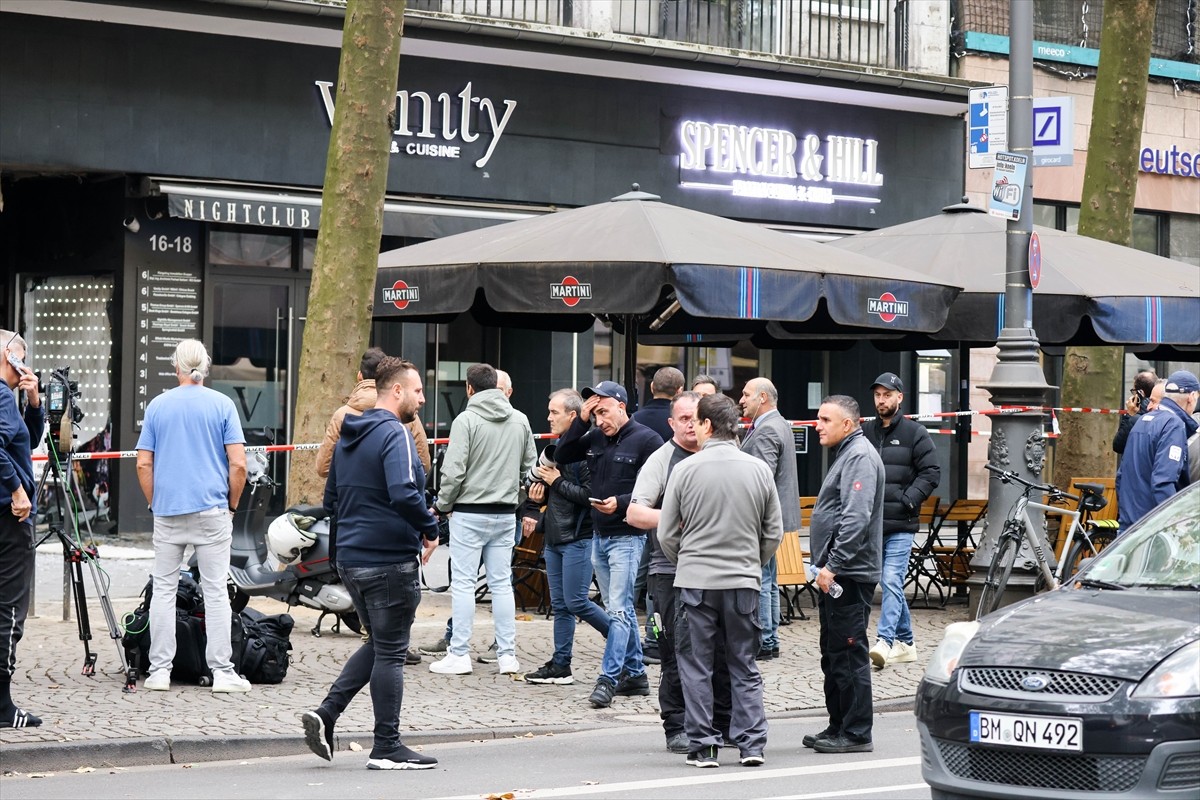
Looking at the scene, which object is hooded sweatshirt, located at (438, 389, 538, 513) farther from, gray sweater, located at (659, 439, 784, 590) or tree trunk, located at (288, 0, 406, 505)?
gray sweater, located at (659, 439, 784, 590)

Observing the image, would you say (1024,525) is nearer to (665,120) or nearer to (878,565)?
(878,565)

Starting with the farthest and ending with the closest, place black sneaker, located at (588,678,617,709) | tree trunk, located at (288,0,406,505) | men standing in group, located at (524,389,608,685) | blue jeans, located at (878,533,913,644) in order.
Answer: tree trunk, located at (288,0,406,505)
blue jeans, located at (878,533,913,644)
men standing in group, located at (524,389,608,685)
black sneaker, located at (588,678,617,709)

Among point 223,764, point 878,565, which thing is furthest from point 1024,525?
point 223,764

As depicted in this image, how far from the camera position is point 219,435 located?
9609 millimetres

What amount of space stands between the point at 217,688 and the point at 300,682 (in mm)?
618

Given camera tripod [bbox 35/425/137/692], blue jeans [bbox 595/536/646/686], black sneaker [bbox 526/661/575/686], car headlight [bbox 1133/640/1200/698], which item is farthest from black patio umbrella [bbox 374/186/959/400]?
car headlight [bbox 1133/640/1200/698]

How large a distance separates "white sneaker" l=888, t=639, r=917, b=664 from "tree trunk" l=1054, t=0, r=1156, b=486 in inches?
228

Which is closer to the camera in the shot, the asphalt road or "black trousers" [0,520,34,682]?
the asphalt road

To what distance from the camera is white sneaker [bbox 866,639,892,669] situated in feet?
36.3

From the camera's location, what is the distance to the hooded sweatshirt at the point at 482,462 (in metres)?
10.5

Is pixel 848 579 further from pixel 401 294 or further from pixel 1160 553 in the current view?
pixel 401 294

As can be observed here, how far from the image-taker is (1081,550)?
13.7 m

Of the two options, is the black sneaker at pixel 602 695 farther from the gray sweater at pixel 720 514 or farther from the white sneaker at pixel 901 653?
the white sneaker at pixel 901 653

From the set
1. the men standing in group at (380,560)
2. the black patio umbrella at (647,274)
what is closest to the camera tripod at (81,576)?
the men standing in group at (380,560)
